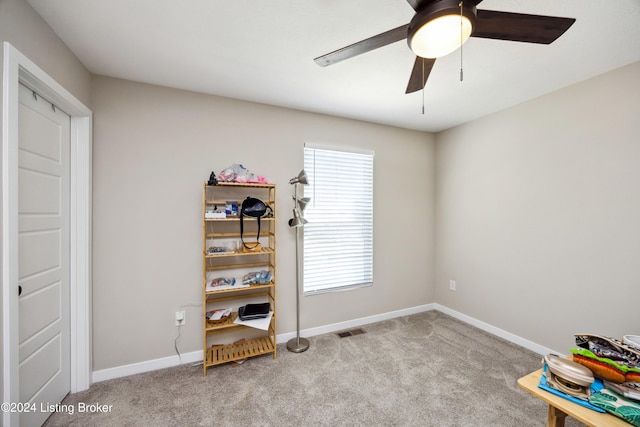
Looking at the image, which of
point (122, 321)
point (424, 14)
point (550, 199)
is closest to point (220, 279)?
point (122, 321)

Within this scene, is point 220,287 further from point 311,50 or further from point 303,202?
point 311,50

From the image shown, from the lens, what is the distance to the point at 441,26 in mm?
1023

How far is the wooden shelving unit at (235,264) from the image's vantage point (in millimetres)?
2381

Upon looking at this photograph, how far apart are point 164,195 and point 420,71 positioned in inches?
89.1

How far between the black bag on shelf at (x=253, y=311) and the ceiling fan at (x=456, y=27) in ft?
7.16

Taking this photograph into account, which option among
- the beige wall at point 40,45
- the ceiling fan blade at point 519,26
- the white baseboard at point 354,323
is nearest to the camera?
the ceiling fan blade at point 519,26

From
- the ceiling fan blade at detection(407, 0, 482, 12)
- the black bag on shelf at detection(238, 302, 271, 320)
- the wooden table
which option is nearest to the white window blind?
the black bag on shelf at detection(238, 302, 271, 320)

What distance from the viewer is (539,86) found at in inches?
91.7

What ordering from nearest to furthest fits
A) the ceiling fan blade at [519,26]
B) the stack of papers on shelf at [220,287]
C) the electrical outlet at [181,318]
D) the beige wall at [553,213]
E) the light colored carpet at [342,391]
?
the ceiling fan blade at [519,26] < the light colored carpet at [342,391] < the beige wall at [553,213] < the stack of papers on shelf at [220,287] < the electrical outlet at [181,318]

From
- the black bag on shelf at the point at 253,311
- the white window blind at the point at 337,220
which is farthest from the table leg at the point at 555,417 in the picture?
the white window blind at the point at 337,220

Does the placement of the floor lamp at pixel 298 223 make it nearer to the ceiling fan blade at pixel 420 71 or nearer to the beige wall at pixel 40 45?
the ceiling fan blade at pixel 420 71

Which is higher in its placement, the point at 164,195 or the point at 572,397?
the point at 164,195

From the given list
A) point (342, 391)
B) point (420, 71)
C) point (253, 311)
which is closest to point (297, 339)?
point (253, 311)

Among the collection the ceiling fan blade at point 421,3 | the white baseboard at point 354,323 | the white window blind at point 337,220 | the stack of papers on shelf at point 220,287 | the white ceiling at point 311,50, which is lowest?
the white baseboard at point 354,323
